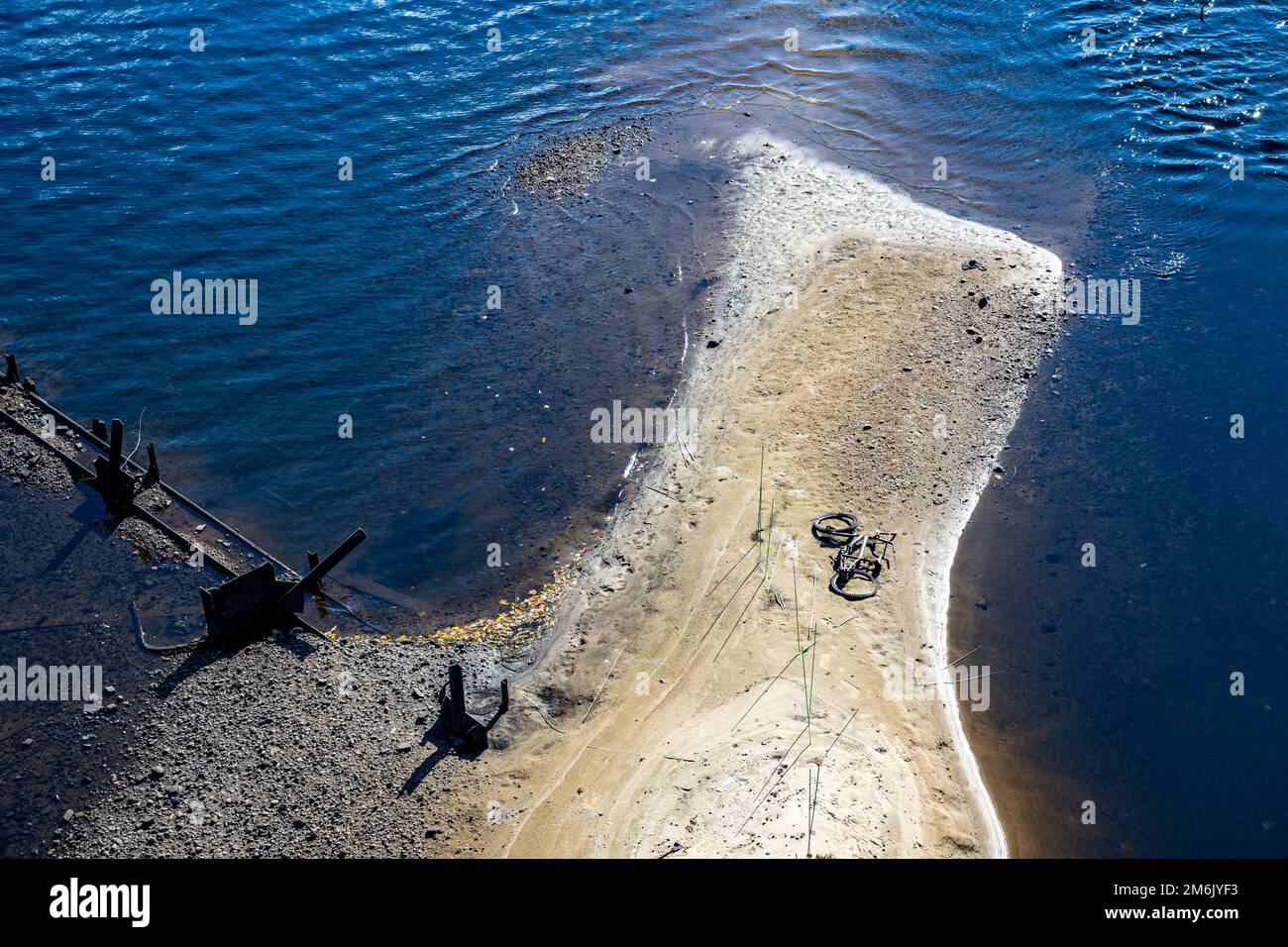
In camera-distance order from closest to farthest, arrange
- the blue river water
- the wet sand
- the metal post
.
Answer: the wet sand, the metal post, the blue river water

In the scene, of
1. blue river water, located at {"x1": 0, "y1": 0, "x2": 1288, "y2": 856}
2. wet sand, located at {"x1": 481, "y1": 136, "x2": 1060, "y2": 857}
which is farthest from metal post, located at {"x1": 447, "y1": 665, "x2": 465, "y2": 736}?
blue river water, located at {"x1": 0, "y1": 0, "x2": 1288, "y2": 856}

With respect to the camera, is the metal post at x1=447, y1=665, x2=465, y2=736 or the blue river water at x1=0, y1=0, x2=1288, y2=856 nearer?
the metal post at x1=447, y1=665, x2=465, y2=736

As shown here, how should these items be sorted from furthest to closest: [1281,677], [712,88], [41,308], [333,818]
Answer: [712,88] < [41,308] < [1281,677] < [333,818]

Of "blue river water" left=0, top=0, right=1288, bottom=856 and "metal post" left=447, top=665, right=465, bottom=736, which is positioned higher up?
"blue river water" left=0, top=0, right=1288, bottom=856

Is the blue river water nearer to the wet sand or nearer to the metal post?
the wet sand

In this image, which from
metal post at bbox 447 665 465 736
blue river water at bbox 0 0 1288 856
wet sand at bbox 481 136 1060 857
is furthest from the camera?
blue river water at bbox 0 0 1288 856
